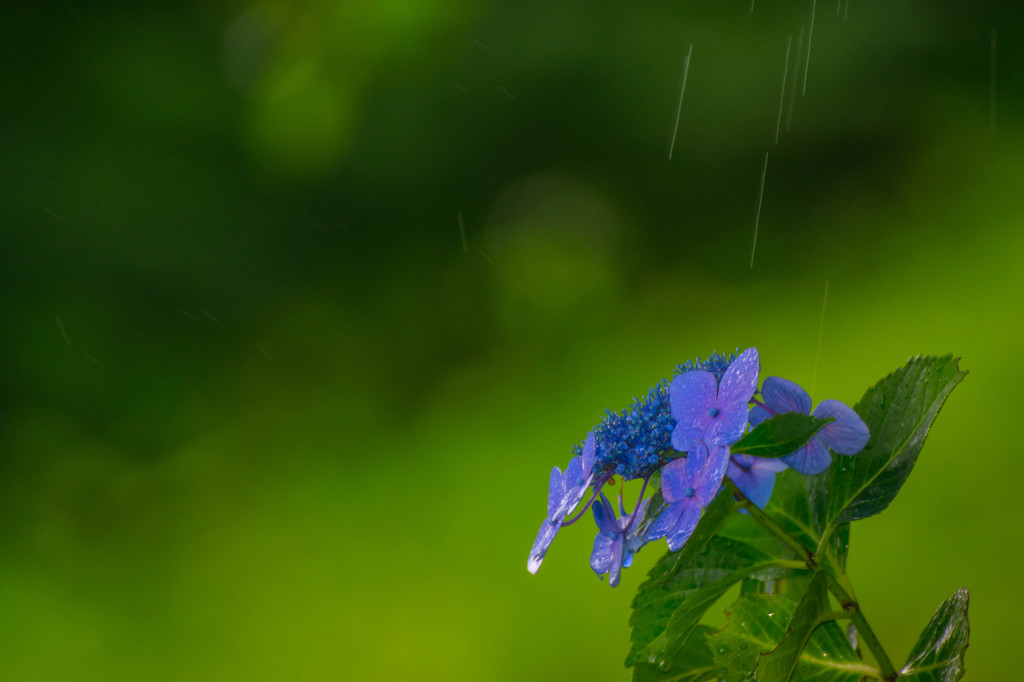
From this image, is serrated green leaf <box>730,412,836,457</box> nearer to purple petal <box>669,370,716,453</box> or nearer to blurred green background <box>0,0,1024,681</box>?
purple petal <box>669,370,716,453</box>

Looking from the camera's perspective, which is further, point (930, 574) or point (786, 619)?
point (930, 574)

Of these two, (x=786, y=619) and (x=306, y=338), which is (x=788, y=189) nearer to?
(x=306, y=338)

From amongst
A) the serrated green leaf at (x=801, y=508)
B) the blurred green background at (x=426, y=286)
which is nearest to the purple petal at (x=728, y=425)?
the serrated green leaf at (x=801, y=508)

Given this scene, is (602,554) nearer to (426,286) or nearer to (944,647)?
(944,647)

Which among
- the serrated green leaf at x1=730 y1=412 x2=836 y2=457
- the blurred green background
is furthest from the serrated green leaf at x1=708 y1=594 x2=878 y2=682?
the blurred green background

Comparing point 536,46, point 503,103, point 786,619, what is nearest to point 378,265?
point 503,103

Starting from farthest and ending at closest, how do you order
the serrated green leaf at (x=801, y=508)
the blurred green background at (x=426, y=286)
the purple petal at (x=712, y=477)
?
the blurred green background at (x=426, y=286) → the serrated green leaf at (x=801, y=508) → the purple petal at (x=712, y=477)

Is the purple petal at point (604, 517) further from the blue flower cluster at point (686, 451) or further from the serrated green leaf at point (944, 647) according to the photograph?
the serrated green leaf at point (944, 647)

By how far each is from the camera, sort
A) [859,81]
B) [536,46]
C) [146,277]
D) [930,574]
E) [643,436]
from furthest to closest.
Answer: [146,277] < [536,46] < [859,81] < [930,574] < [643,436]
